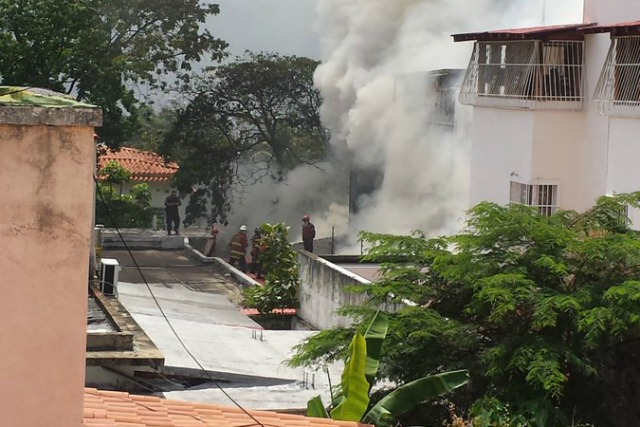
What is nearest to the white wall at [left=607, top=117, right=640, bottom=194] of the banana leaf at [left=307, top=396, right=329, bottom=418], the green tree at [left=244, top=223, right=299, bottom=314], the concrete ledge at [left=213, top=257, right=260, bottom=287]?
the green tree at [left=244, top=223, right=299, bottom=314]

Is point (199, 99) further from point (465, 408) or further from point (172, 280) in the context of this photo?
point (465, 408)

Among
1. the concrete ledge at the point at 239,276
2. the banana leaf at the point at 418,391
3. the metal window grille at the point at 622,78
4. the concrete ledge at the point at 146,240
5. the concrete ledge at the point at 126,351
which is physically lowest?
the concrete ledge at the point at 239,276

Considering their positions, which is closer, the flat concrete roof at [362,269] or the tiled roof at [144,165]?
the flat concrete roof at [362,269]

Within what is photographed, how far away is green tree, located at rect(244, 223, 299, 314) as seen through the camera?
25.5 meters

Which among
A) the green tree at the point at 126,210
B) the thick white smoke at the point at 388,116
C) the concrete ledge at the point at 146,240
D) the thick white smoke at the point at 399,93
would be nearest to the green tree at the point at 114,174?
the green tree at the point at 126,210

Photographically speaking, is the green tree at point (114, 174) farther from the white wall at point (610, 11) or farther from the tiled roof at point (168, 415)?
the tiled roof at point (168, 415)

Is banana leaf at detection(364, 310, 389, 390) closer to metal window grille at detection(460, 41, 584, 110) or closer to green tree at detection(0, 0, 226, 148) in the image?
metal window grille at detection(460, 41, 584, 110)

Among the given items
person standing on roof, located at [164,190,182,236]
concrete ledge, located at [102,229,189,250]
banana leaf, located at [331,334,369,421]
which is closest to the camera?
banana leaf, located at [331,334,369,421]

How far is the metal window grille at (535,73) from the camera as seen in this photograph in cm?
2323

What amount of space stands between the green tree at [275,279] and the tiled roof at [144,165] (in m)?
13.3

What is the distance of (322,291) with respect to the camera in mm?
23703

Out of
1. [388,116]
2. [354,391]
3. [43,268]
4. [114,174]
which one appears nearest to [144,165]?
[114,174]

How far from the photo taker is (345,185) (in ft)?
148

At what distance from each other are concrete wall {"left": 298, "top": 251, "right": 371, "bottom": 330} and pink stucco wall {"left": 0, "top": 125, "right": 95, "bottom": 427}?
49.0ft
